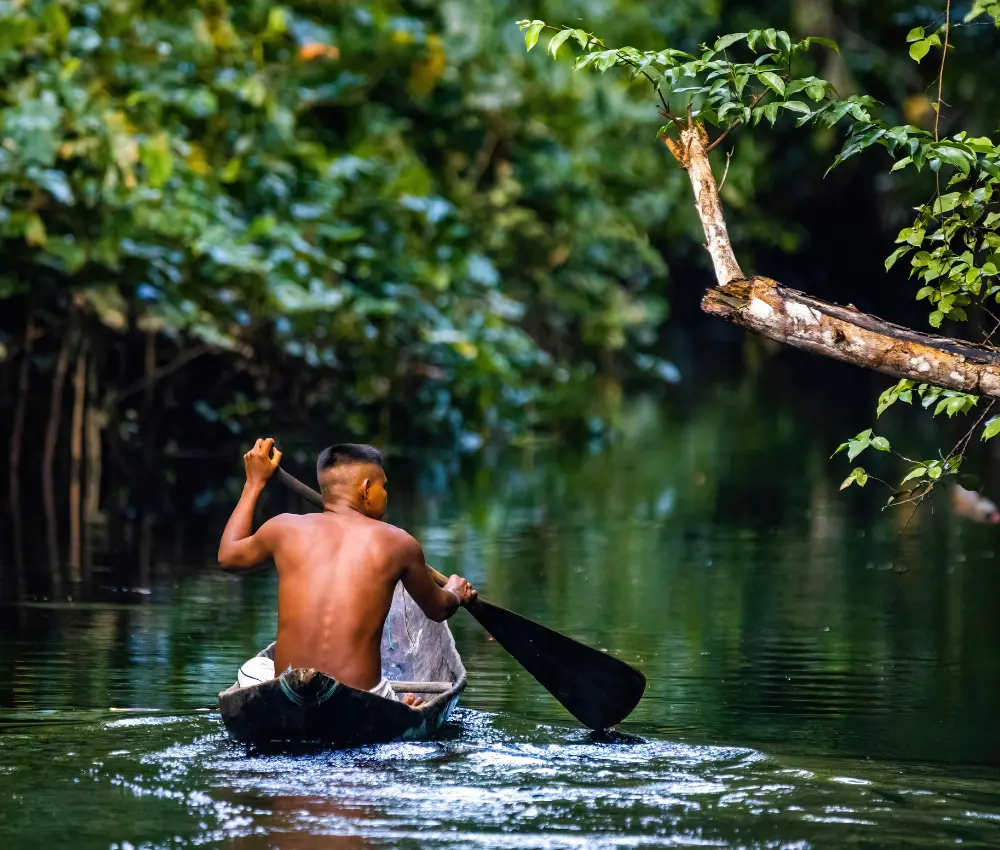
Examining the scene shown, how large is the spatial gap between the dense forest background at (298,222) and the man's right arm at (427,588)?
15.1 ft

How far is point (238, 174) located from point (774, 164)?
17.8 metres

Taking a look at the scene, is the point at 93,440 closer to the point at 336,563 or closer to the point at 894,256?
the point at 336,563

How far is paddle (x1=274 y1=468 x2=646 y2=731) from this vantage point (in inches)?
302

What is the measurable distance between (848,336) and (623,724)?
193 cm

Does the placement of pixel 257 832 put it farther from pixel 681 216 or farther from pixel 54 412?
pixel 681 216

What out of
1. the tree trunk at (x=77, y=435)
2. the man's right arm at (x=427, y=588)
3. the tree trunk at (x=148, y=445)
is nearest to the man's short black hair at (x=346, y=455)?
the man's right arm at (x=427, y=588)

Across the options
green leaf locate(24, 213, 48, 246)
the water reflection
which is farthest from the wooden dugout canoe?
green leaf locate(24, 213, 48, 246)

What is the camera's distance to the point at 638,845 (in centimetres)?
561

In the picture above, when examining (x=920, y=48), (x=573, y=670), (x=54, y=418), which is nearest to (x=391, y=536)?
(x=573, y=670)

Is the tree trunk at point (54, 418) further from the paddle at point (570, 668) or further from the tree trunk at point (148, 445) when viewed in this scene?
the paddle at point (570, 668)

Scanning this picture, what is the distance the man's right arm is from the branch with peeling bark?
1353 millimetres

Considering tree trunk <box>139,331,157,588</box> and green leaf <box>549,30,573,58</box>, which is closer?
green leaf <box>549,30,573,58</box>

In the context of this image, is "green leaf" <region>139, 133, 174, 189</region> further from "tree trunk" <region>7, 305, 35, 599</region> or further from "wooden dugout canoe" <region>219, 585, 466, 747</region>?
"wooden dugout canoe" <region>219, 585, 466, 747</region>

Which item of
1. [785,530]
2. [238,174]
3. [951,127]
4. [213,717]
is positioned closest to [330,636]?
[213,717]
